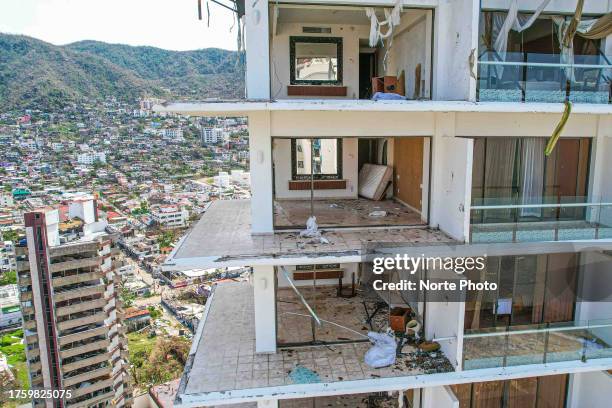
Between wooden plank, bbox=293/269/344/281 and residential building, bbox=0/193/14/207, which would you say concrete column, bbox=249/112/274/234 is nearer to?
wooden plank, bbox=293/269/344/281

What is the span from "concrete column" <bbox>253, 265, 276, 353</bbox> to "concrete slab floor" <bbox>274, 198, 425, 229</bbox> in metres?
1.68

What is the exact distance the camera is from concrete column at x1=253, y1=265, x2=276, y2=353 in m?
9.48

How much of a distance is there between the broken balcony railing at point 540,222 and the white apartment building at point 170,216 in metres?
67.9

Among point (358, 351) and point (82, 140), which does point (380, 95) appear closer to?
point (358, 351)

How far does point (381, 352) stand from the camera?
31.1ft

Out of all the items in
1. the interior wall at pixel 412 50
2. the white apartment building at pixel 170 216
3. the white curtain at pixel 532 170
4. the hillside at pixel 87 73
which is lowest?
the white apartment building at pixel 170 216

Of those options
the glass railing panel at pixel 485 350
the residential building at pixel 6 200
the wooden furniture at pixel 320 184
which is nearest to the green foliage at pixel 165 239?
the residential building at pixel 6 200

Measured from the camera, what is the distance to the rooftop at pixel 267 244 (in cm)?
859

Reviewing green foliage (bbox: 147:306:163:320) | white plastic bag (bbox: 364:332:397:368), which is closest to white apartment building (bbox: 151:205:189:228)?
green foliage (bbox: 147:306:163:320)

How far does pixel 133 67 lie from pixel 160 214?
145ft

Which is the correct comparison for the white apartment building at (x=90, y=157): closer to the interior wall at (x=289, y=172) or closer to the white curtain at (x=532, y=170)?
the interior wall at (x=289, y=172)

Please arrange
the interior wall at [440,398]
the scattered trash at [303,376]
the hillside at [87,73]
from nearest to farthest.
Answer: the scattered trash at [303,376] → the interior wall at [440,398] → the hillside at [87,73]

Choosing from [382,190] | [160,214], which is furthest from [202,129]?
[382,190]

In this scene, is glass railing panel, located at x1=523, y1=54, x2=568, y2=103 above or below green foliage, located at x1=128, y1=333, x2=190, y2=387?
above
